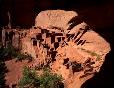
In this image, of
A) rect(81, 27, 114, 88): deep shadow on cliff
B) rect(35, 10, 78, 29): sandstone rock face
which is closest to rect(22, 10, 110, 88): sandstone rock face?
rect(35, 10, 78, 29): sandstone rock face

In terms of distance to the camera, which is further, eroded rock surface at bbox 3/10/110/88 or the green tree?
the green tree

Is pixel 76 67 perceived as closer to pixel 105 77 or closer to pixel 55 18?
pixel 105 77

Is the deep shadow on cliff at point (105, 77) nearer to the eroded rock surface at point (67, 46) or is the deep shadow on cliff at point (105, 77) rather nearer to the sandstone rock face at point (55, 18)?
the eroded rock surface at point (67, 46)

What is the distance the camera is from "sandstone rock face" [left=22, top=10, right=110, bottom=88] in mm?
10039

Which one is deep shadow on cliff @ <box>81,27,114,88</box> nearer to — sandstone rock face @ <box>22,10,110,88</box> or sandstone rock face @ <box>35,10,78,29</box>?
sandstone rock face @ <box>22,10,110,88</box>

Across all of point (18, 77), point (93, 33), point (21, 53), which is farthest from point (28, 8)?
point (93, 33)

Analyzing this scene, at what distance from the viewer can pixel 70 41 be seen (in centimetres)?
1153

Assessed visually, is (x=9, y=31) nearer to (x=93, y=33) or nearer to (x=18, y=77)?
(x=18, y=77)

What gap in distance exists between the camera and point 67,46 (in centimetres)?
1159

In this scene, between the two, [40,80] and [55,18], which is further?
[55,18]

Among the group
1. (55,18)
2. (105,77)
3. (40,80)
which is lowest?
(40,80)

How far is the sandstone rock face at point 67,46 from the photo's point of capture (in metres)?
10.0

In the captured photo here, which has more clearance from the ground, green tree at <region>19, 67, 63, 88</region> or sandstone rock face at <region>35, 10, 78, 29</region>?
sandstone rock face at <region>35, 10, 78, 29</region>

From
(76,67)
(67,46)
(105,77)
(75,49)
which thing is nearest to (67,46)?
(67,46)
